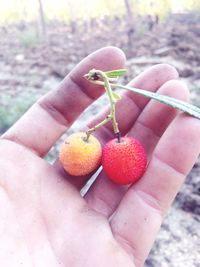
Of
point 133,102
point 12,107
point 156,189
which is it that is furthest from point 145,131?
point 12,107

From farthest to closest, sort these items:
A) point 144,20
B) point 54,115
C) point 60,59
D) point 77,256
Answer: point 144,20, point 60,59, point 54,115, point 77,256

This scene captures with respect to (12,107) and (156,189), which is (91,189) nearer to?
(156,189)

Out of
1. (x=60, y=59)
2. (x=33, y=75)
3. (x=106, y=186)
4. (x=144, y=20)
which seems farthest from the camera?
(x=144, y=20)

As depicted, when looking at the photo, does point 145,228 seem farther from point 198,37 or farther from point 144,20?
point 144,20

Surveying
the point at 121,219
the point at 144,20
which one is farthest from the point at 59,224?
the point at 144,20

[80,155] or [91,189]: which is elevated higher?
[80,155]

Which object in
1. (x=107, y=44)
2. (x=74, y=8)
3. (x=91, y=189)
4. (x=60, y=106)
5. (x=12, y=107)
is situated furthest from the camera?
(x=74, y=8)

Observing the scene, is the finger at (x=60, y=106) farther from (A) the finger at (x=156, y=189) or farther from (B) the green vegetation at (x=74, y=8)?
(B) the green vegetation at (x=74, y=8)
